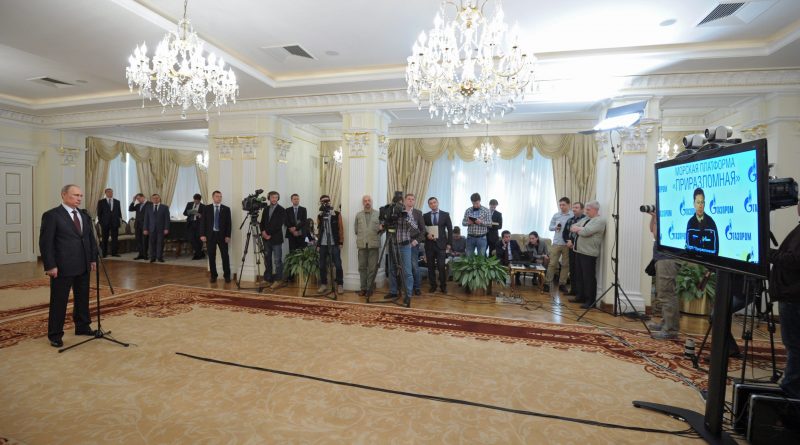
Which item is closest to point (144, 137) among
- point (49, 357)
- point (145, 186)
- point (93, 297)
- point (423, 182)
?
point (145, 186)

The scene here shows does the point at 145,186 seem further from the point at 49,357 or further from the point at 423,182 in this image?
the point at 49,357

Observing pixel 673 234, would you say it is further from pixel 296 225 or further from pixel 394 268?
pixel 296 225

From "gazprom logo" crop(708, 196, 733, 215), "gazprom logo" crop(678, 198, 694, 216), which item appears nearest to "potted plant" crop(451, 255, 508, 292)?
"gazprom logo" crop(678, 198, 694, 216)

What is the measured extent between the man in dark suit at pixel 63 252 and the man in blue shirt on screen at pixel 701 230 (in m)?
5.09

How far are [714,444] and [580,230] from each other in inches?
148

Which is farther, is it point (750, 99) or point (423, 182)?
point (423, 182)

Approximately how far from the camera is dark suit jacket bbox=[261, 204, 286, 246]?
700cm

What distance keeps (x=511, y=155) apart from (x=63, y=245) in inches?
325

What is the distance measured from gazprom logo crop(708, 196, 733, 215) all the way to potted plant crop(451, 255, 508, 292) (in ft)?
14.2

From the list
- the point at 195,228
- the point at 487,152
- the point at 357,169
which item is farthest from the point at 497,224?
the point at 195,228

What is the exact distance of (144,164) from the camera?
12188 millimetres

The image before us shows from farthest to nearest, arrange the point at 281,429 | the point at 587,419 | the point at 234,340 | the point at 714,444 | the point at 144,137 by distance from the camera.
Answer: the point at 144,137 → the point at 234,340 → the point at 587,419 → the point at 281,429 → the point at 714,444

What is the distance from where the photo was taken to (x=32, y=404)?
108 inches

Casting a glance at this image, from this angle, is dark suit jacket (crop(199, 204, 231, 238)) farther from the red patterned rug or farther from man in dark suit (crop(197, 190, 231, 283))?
the red patterned rug
